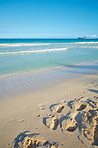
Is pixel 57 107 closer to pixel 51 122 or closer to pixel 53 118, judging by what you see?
pixel 53 118

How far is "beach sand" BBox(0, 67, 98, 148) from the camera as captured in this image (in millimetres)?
1743

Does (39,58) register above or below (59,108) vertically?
above

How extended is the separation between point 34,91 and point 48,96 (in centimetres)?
67

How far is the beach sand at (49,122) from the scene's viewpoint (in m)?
1.74

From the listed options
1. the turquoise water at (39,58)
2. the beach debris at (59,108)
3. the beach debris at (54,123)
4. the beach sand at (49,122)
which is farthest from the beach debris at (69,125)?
the turquoise water at (39,58)

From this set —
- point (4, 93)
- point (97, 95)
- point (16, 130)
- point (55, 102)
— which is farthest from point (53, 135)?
point (4, 93)

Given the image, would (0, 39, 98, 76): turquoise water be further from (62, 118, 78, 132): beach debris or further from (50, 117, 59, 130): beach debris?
(62, 118, 78, 132): beach debris

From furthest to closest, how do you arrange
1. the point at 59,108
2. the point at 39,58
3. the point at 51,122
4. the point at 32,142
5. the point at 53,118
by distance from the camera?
the point at 39,58 < the point at 59,108 < the point at 53,118 < the point at 51,122 < the point at 32,142

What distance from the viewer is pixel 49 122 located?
214cm

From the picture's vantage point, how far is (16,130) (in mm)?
2033

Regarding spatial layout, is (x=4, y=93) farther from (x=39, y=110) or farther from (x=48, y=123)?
(x=48, y=123)

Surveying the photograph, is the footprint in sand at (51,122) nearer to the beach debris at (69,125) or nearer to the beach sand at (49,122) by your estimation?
the beach sand at (49,122)

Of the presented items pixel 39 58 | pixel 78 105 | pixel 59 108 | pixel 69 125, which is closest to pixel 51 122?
pixel 69 125

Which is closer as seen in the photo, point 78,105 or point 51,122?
point 51,122
